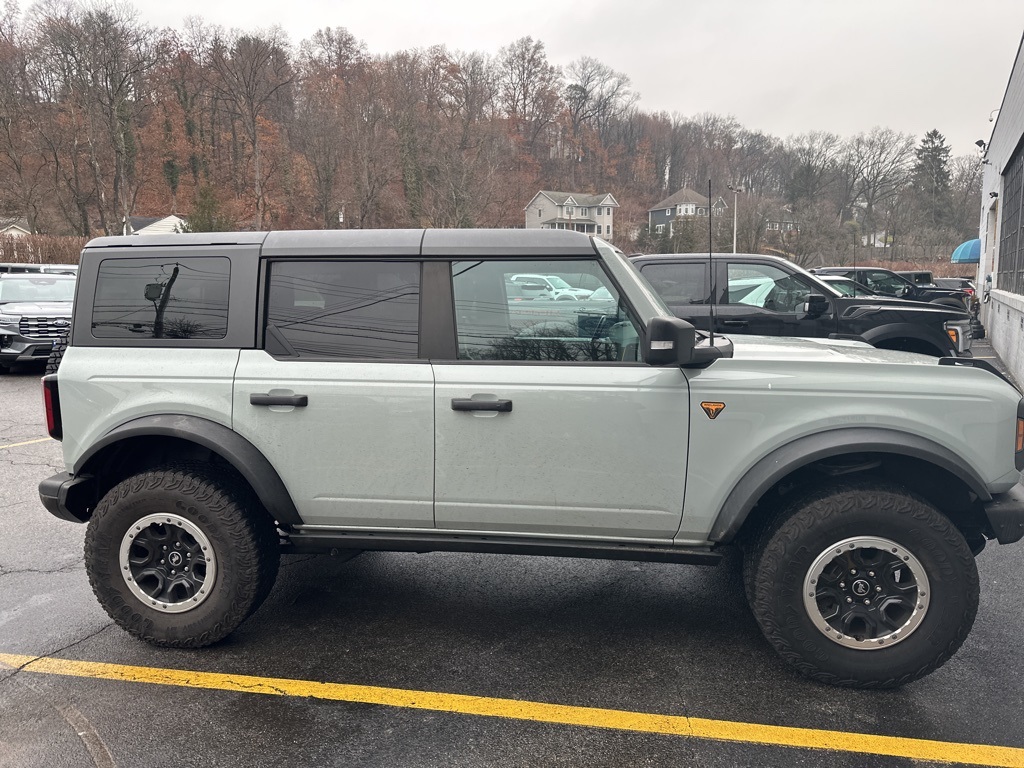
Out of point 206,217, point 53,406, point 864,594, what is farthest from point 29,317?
point 206,217

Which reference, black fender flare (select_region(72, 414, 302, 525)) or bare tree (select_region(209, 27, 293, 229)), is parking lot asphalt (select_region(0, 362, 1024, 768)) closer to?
black fender flare (select_region(72, 414, 302, 525))

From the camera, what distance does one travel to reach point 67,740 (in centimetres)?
289

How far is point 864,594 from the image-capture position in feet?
10.5

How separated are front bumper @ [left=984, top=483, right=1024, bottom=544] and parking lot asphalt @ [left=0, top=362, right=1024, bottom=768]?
0.66m

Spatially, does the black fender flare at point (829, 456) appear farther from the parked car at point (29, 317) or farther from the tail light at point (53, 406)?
the parked car at point (29, 317)

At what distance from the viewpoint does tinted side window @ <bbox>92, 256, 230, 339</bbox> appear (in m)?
3.60

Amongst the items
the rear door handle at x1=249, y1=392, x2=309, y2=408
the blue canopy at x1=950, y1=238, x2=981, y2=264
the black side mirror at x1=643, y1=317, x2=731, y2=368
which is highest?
the blue canopy at x1=950, y1=238, x2=981, y2=264

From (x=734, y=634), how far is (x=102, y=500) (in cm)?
313

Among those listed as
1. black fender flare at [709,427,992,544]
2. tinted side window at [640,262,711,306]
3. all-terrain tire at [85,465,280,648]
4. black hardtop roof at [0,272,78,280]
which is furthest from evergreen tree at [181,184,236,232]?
black fender flare at [709,427,992,544]

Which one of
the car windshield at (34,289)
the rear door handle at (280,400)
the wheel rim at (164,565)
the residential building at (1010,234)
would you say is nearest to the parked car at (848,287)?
the residential building at (1010,234)

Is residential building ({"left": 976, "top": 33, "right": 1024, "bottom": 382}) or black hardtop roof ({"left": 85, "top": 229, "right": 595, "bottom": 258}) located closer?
black hardtop roof ({"left": 85, "top": 229, "right": 595, "bottom": 258})

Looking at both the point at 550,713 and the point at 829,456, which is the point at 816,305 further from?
the point at 550,713

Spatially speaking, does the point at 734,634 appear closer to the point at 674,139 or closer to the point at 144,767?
the point at 144,767

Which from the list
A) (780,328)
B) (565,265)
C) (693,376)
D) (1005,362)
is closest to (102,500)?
(565,265)
